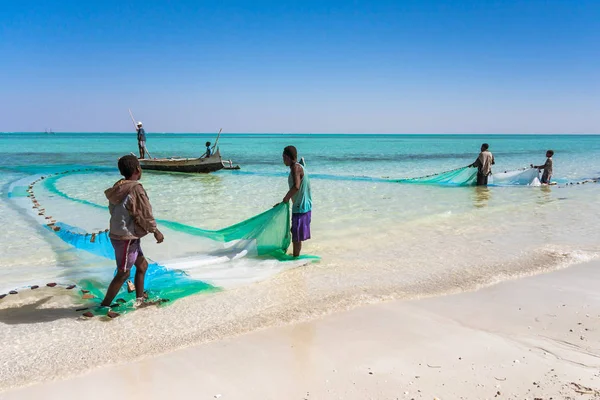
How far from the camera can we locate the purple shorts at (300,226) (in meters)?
5.43

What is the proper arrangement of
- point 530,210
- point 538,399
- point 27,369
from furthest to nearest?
point 530,210 → point 27,369 → point 538,399

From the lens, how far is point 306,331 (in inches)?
139

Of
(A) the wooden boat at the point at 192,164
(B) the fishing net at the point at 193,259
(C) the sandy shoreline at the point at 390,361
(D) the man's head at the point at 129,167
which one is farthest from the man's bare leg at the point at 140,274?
(A) the wooden boat at the point at 192,164

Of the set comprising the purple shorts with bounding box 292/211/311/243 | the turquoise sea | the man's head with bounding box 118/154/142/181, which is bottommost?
the turquoise sea

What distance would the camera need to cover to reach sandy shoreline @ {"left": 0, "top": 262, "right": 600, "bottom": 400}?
2658mm

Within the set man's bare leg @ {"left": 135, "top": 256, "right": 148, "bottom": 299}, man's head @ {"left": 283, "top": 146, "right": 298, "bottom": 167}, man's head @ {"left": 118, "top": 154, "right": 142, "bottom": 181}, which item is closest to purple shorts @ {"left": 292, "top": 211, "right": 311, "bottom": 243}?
man's head @ {"left": 283, "top": 146, "right": 298, "bottom": 167}

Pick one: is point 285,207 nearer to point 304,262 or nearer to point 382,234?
point 304,262

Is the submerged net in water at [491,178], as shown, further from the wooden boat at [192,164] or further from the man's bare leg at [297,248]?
the man's bare leg at [297,248]

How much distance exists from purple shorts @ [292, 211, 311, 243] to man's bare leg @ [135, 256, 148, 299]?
1970mm

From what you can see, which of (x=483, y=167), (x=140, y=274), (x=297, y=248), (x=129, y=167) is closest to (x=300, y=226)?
(x=297, y=248)

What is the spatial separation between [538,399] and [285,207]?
3.46 metres

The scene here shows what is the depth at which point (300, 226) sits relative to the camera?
5426 mm

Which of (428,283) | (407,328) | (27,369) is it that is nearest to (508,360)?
(407,328)

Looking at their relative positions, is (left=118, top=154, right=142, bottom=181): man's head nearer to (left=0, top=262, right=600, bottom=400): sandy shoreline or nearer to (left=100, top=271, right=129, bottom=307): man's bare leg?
(left=100, top=271, right=129, bottom=307): man's bare leg
